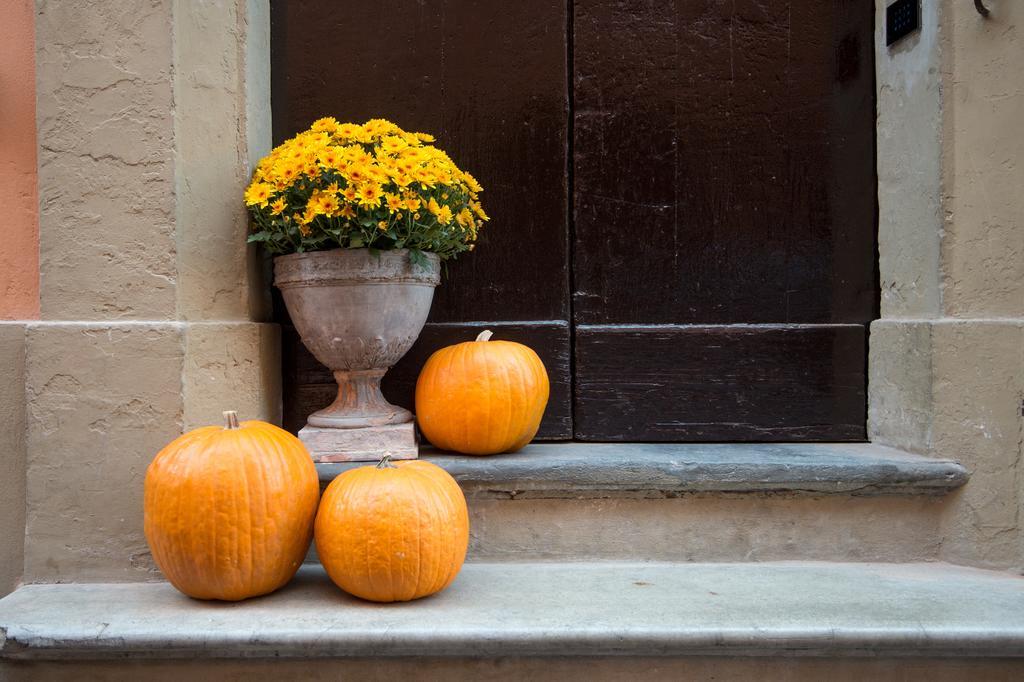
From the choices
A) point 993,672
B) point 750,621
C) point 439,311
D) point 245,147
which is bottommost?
point 993,672

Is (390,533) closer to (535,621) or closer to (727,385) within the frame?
(535,621)

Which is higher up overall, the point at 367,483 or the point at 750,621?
the point at 367,483

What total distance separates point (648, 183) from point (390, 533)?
4.98ft

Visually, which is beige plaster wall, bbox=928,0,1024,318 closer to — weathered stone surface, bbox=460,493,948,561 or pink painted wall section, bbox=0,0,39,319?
weathered stone surface, bbox=460,493,948,561

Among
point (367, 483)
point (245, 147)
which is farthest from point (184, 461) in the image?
point (245, 147)

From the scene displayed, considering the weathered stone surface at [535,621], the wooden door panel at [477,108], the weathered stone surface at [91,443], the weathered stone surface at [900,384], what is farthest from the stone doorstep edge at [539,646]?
the wooden door panel at [477,108]

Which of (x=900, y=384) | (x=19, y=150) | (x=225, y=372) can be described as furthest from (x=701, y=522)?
(x=19, y=150)

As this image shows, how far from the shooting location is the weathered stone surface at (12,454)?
2.09 m

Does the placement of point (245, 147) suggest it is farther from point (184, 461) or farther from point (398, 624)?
point (398, 624)

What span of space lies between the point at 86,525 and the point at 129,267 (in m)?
0.70

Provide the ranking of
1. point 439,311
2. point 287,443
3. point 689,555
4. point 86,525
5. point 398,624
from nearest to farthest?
1. point 398,624
2. point 287,443
3. point 86,525
4. point 689,555
5. point 439,311

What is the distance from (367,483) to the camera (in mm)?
1857

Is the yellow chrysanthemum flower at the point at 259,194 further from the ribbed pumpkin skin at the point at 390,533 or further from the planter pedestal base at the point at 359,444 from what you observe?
the ribbed pumpkin skin at the point at 390,533

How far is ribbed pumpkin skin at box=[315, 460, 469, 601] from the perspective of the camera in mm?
1808
